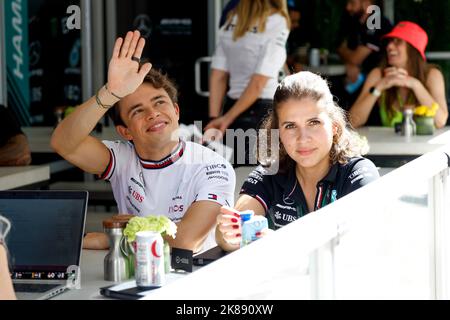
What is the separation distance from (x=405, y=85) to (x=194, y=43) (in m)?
2.87

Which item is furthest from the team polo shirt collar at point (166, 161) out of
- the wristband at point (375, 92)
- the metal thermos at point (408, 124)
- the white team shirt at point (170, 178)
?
the wristband at point (375, 92)

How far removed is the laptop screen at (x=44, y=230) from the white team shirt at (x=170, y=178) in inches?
27.4

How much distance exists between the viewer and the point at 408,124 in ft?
19.2

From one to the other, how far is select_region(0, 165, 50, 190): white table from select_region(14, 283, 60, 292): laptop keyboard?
210 centimetres

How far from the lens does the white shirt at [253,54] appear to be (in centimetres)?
574

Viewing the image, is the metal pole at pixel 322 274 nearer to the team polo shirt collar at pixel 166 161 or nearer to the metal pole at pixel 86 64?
the team polo shirt collar at pixel 166 161

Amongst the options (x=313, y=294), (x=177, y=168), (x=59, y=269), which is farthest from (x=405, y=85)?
(x=313, y=294)

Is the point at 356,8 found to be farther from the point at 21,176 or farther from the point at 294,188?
the point at 294,188

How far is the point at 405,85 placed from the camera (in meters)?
6.24

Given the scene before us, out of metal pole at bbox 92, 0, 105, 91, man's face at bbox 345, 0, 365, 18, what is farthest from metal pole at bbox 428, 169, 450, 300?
metal pole at bbox 92, 0, 105, 91

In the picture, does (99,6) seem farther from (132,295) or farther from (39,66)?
(132,295)

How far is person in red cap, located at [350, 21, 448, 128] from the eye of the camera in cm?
623

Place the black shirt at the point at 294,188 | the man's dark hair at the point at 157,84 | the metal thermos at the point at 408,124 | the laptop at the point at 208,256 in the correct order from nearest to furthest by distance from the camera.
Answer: the laptop at the point at 208,256 → the black shirt at the point at 294,188 → the man's dark hair at the point at 157,84 → the metal thermos at the point at 408,124

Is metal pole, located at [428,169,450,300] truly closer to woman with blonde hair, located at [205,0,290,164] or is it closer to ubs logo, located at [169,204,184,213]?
ubs logo, located at [169,204,184,213]
